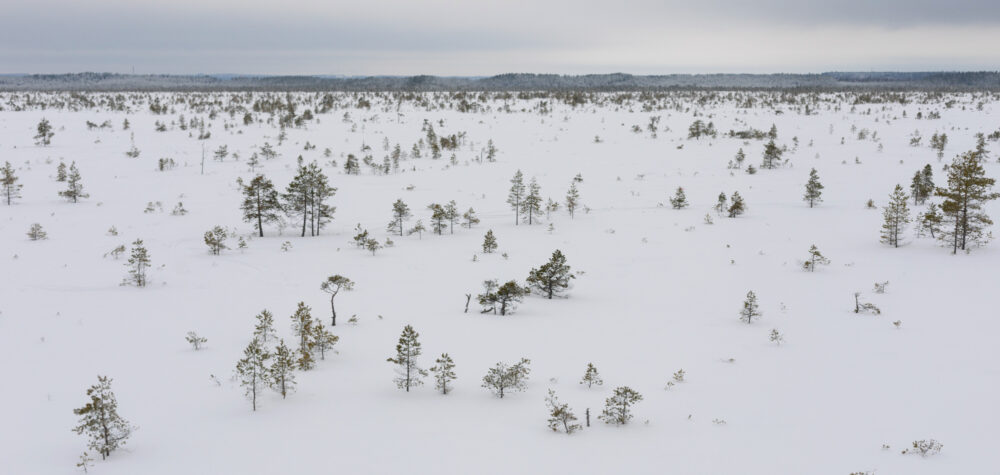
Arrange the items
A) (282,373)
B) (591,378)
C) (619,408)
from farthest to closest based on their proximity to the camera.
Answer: (591,378) → (282,373) → (619,408)

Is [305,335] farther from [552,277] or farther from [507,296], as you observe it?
[552,277]

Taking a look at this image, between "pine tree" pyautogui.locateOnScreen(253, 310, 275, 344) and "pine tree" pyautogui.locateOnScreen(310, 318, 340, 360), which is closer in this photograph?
"pine tree" pyautogui.locateOnScreen(310, 318, 340, 360)

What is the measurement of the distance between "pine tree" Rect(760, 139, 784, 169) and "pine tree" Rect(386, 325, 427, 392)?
33473mm

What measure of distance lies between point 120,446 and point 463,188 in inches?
1035

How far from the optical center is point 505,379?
38.1ft

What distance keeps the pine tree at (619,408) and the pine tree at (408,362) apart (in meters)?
3.44

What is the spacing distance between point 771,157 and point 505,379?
3379 cm

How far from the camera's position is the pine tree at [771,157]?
39.0m

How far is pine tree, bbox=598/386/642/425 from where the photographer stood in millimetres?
10547

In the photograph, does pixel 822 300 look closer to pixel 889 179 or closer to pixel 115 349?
pixel 115 349

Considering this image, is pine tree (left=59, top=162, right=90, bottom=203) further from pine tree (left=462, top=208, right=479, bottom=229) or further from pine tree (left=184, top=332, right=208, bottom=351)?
pine tree (left=184, top=332, right=208, bottom=351)

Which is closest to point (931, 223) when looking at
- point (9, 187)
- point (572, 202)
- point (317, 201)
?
point (572, 202)

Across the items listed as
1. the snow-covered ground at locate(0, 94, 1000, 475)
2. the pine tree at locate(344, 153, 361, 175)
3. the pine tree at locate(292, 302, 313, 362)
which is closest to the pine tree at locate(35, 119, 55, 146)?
the snow-covered ground at locate(0, 94, 1000, 475)

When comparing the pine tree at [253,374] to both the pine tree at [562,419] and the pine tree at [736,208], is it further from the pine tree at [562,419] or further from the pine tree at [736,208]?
the pine tree at [736,208]
